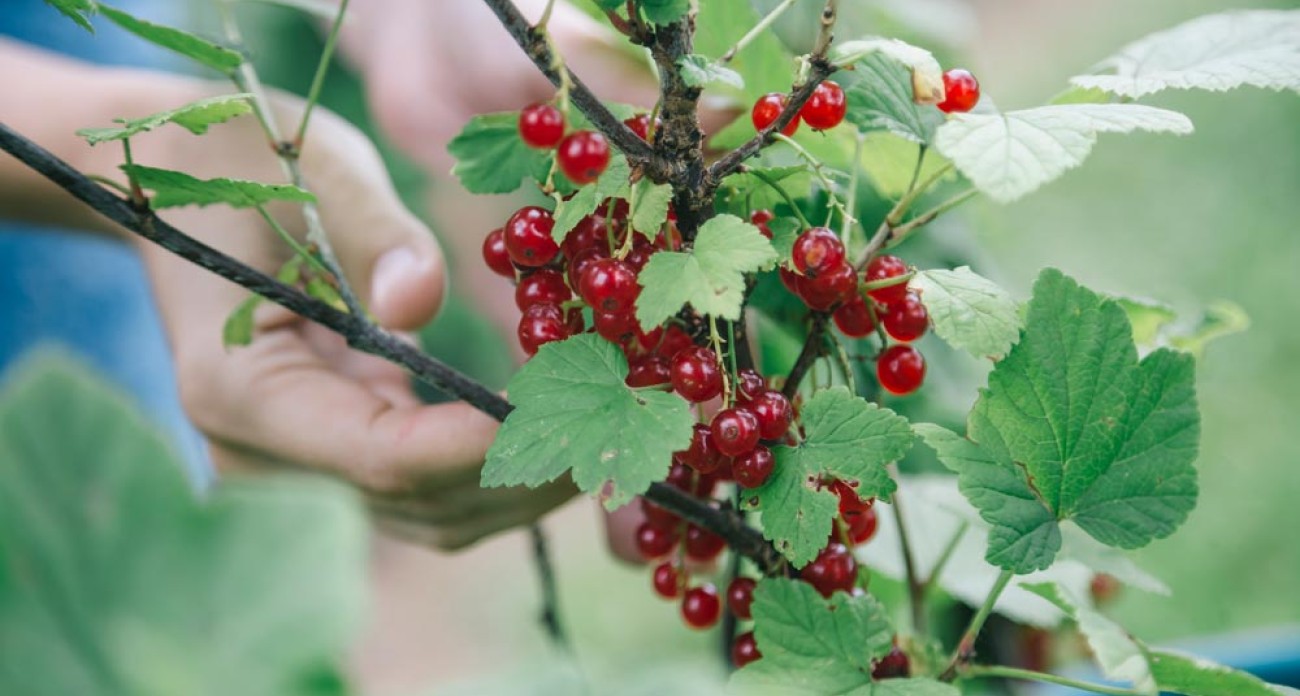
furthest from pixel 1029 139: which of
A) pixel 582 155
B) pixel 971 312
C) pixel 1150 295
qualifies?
pixel 1150 295

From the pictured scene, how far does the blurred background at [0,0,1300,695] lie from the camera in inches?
58.7

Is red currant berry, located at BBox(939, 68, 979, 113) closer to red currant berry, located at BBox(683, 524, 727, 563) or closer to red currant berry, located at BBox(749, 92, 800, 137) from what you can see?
red currant berry, located at BBox(749, 92, 800, 137)

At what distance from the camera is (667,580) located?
2.01 ft

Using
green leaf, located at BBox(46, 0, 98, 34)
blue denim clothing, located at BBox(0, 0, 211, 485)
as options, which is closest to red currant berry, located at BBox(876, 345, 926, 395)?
green leaf, located at BBox(46, 0, 98, 34)

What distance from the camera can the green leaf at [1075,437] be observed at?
1.44 ft

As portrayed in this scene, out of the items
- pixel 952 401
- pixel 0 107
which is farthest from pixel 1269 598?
pixel 0 107

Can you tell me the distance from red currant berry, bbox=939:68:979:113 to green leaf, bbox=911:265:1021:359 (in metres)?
0.09

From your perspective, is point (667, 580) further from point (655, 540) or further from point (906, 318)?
point (906, 318)

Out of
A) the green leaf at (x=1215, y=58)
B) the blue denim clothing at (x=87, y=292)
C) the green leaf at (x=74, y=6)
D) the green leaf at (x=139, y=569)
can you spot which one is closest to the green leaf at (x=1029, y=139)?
the green leaf at (x=1215, y=58)

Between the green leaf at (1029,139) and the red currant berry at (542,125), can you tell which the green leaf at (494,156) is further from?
the green leaf at (1029,139)

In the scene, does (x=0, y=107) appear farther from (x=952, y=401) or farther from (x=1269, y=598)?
(x=1269, y=598)

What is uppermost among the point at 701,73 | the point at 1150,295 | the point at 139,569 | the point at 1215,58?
the point at 1150,295

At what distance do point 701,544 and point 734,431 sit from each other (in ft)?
0.56

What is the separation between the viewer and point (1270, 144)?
2314 mm
